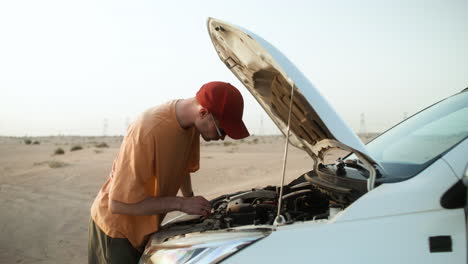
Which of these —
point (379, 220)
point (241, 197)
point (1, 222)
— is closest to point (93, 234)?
point (241, 197)

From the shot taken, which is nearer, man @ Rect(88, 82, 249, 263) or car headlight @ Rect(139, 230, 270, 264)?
car headlight @ Rect(139, 230, 270, 264)

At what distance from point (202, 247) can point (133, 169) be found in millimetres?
704

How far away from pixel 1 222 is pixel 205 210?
614 cm

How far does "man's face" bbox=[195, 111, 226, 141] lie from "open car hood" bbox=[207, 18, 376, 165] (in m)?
0.49

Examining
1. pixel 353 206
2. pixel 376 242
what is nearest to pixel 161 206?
pixel 353 206

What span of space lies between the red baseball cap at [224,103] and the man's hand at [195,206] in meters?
0.57

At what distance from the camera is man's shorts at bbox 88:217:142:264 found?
293 centimetres

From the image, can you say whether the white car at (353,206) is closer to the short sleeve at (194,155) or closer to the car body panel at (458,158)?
the car body panel at (458,158)

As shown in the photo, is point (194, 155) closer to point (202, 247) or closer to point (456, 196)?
point (202, 247)

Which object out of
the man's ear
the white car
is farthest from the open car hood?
the man's ear

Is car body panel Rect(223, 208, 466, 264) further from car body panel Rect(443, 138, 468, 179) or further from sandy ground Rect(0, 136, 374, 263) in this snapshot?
sandy ground Rect(0, 136, 374, 263)

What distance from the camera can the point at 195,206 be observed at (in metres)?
2.94

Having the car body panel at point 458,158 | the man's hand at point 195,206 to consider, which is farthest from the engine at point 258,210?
the car body panel at point 458,158

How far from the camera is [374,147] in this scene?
3279mm
